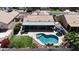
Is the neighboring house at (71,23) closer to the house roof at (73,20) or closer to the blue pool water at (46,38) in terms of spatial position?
the house roof at (73,20)

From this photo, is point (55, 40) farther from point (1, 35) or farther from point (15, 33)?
point (1, 35)

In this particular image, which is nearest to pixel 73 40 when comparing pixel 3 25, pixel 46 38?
pixel 46 38

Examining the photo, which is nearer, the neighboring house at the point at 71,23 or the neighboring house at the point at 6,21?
the neighboring house at the point at 71,23

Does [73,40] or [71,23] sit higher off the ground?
[73,40]

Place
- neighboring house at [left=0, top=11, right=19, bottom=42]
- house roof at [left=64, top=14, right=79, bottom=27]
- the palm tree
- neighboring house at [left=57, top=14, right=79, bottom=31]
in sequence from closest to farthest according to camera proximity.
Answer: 1. the palm tree
2. neighboring house at [left=0, top=11, right=19, bottom=42]
3. neighboring house at [left=57, top=14, right=79, bottom=31]
4. house roof at [left=64, top=14, right=79, bottom=27]

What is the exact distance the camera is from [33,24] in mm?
19016

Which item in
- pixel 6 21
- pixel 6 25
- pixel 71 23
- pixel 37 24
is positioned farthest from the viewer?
pixel 6 21

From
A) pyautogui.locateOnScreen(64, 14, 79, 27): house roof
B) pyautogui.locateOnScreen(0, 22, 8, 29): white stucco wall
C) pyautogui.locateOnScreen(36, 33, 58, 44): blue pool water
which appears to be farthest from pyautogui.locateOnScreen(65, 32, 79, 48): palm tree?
pyautogui.locateOnScreen(0, 22, 8, 29): white stucco wall

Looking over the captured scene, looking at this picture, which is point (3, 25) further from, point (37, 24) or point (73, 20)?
point (73, 20)

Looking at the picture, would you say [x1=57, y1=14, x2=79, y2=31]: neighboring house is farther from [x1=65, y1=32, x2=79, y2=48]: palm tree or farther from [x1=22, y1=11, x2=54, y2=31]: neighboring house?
[x1=65, y1=32, x2=79, y2=48]: palm tree

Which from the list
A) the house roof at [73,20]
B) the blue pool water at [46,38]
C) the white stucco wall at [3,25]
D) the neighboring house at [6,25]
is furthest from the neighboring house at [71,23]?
the white stucco wall at [3,25]

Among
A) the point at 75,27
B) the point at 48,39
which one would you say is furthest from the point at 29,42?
the point at 75,27

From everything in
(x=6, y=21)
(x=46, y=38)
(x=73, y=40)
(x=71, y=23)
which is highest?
(x=73, y=40)

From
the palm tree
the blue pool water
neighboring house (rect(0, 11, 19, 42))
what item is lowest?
the blue pool water
